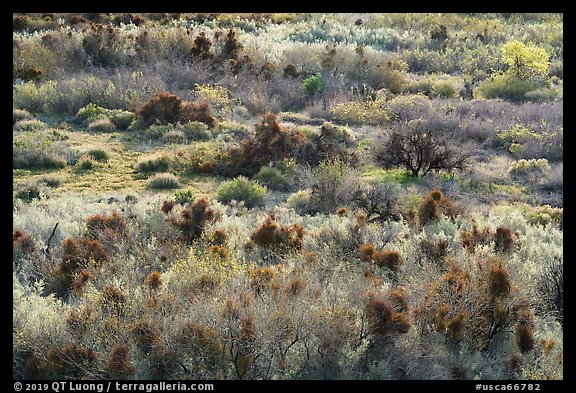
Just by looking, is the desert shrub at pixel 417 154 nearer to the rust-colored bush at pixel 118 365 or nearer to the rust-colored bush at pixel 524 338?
the rust-colored bush at pixel 524 338

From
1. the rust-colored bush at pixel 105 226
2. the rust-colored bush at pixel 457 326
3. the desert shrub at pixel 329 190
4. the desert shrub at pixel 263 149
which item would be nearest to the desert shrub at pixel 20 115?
the desert shrub at pixel 263 149

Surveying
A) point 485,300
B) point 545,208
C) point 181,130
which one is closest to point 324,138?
point 181,130

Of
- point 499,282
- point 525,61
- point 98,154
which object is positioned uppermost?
point 525,61

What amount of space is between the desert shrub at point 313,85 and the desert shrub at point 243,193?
8.75m

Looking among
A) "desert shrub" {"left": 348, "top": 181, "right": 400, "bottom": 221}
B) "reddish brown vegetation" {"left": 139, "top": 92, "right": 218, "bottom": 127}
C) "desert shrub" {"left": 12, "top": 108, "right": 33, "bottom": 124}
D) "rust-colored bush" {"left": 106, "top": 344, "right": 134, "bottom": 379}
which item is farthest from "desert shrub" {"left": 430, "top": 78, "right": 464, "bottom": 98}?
"rust-colored bush" {"left": 106, "top": 344, "right": 134, "bottom": 379}

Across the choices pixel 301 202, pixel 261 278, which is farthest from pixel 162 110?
pixel 261 278

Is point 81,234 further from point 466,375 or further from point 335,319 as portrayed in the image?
point 466,375

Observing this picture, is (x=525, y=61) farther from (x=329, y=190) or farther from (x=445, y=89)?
(x=329, y=190)

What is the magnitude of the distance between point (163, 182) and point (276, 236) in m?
4.35

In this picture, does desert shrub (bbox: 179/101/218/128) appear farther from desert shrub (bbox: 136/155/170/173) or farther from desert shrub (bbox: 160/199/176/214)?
desert shrub (bbox: 160/199/176/214)

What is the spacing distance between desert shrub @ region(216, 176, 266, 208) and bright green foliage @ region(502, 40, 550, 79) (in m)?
13.0

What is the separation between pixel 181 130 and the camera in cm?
1480

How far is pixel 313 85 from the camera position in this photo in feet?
63.8

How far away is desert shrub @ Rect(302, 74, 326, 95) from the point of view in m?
19.3
